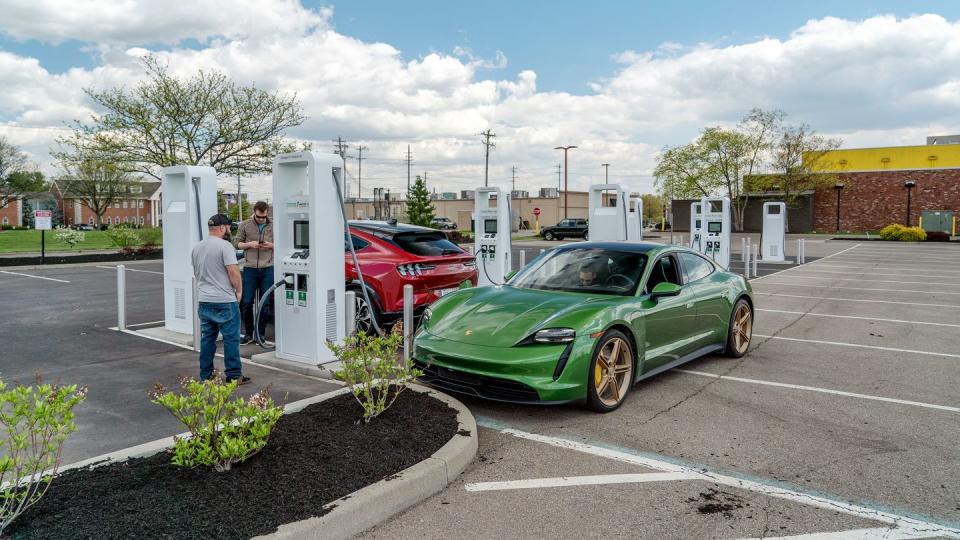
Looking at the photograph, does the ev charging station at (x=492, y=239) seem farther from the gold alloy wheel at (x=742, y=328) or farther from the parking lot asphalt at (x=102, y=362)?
the parking lot asphalt at (x=102, y=362)

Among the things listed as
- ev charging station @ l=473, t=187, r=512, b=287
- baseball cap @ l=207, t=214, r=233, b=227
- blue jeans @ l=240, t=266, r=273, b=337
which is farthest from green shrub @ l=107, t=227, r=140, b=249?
baseball cap @ l=207, t=214, r=233, b=227

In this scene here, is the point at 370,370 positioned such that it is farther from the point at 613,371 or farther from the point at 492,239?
the point at 492,239

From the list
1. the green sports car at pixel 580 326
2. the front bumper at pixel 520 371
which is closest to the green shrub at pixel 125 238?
the green sports car at pixel 580 326

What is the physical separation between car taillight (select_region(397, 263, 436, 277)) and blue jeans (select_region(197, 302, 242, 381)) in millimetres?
2578

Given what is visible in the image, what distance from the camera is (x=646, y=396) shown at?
20.1ft

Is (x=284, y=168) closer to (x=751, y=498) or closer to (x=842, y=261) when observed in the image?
(x=751, y=498)

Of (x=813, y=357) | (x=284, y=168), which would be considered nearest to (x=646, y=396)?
(x=813, y=357)

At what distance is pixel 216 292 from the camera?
19.5 ft

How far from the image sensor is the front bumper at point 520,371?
508cm

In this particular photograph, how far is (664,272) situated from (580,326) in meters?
1.84

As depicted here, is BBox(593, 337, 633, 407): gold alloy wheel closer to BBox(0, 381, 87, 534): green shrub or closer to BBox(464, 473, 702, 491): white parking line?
BBox(464, 473, 702, 491): white parking line

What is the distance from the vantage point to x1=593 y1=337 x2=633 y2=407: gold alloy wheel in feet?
18.1

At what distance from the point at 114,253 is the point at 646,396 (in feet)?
74.9

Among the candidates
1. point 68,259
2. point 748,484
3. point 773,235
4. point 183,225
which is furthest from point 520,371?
point 773,235
